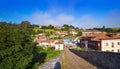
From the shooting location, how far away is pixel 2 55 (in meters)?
19.6

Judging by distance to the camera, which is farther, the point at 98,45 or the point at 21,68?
the point at 98,45

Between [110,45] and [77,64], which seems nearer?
[77,64]

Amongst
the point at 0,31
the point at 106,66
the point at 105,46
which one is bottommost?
the point at 105,46

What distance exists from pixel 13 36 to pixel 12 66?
23.6 ft

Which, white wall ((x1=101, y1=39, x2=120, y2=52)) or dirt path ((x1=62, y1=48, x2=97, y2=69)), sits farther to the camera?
white wall ((x1=101, y1=39, x2=120, y2=52))

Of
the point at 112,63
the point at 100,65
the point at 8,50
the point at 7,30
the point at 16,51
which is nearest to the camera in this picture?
the point at 112,63

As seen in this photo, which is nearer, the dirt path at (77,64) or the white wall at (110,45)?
the dirt path at (77,64)

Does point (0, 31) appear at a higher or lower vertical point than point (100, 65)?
higher

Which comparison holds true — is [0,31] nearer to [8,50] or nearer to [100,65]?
[8,50]

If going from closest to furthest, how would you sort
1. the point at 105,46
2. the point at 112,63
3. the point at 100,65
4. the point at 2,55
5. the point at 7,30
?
1. the point at 112,63
2. the point at 100,65
3. the point at 2,55
4. the point at 7,30
5. the point at 105,46

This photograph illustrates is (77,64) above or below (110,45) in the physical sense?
above

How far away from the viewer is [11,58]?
20297 millimetres

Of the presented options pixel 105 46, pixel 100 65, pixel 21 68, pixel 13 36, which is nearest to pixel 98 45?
pixel 105 46

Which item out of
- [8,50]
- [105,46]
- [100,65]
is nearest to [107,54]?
[100,65]
